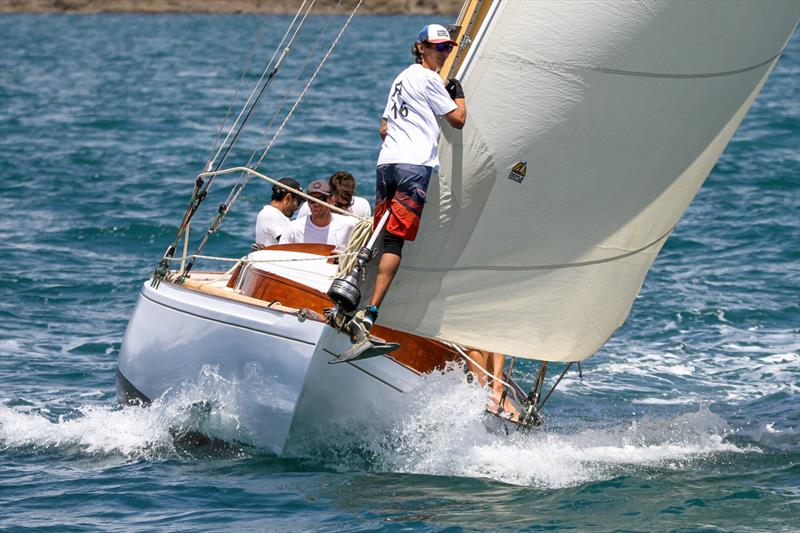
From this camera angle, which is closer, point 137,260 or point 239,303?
point 239,303

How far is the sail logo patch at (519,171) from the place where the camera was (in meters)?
7.11

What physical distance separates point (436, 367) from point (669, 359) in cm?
351

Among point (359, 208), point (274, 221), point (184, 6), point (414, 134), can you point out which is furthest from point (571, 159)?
point (184, 6)

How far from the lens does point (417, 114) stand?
23.1ft

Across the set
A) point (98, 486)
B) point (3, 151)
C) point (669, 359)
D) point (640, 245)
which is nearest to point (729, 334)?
point (669, 359)

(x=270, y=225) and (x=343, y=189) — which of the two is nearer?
(x=343, y=189)

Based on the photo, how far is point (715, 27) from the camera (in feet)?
22.8

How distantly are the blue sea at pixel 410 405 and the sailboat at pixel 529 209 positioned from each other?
1.14 feet

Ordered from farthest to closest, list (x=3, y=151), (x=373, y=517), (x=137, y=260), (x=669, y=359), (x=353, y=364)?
1. (x=3, y=151)
2. (x=137, y=260)
3. (x=669, y=359)
4. (x=353, y=364)
5. (x=373, y=517)

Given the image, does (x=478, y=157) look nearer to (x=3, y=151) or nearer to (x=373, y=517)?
(x=373, y=517)

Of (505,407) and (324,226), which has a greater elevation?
(324,226)

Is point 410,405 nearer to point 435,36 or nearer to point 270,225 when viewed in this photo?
point 435,36

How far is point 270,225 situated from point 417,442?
242 cm

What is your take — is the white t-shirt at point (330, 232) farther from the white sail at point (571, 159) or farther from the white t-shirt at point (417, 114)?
the white t-shirt at point (417, 114)
